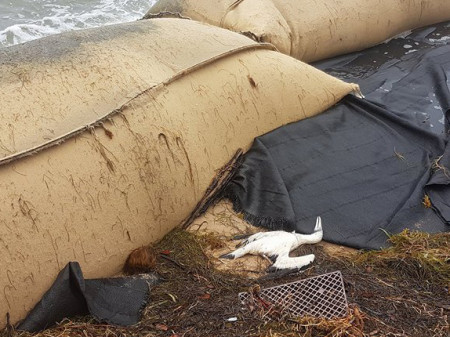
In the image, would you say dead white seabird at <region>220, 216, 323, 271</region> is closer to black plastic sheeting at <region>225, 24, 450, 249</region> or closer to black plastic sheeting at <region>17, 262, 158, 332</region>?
black plastic sheeting at <region>225, 24, 450, 249</region>

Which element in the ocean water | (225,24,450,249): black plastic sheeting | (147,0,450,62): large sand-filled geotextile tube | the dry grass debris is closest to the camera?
the dry grass debris

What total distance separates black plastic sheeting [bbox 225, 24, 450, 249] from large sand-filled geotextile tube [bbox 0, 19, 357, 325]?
0.19 meters

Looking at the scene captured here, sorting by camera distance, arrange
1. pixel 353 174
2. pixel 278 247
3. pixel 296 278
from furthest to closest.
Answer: pixel 353 174
pixel 278 247
pixel 296 278

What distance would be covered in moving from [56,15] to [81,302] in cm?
633

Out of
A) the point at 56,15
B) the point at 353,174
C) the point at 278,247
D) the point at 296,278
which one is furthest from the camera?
the point at 56,15

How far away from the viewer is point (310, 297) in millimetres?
2443

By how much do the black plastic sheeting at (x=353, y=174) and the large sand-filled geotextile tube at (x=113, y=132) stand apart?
0.19 metres

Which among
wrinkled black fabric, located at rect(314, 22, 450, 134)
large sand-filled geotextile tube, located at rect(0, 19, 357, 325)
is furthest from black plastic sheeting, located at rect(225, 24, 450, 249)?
large sand-filled geotextile tube, located at rect(0, 19, 357, 325)

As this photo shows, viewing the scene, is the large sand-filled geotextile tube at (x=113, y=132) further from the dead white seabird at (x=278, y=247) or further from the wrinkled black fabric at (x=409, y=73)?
the wrinkled black fabric at (x=409, y=73)

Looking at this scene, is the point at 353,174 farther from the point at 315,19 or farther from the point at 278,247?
the point at 315,19

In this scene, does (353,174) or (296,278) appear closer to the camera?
(296,278)

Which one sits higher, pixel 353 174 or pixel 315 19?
pixel 315 19

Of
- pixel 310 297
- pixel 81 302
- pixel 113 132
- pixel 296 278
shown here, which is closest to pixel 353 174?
pixel 296 278

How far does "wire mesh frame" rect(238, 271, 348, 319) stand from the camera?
2352 millimetres
